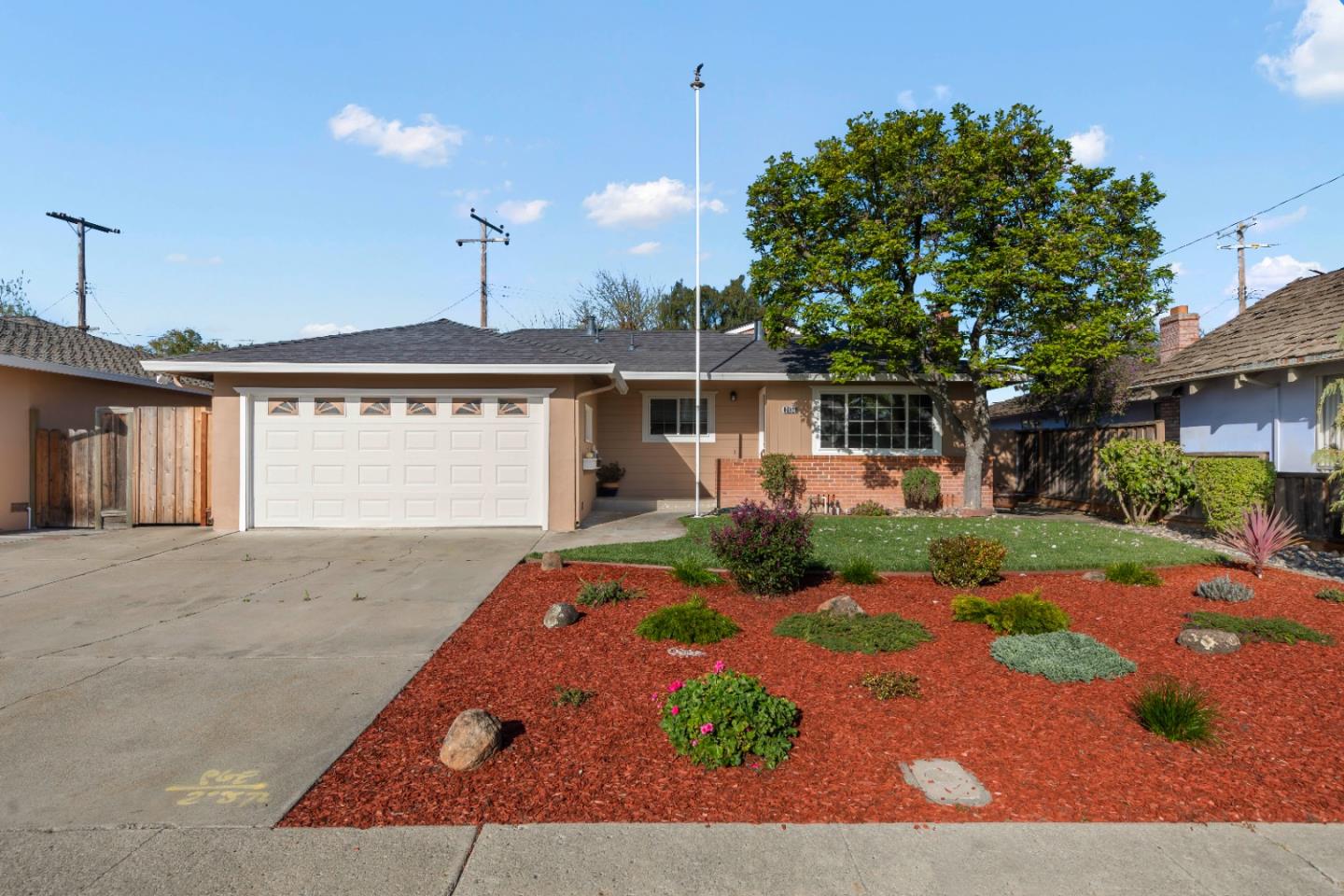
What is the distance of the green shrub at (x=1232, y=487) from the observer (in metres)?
10.2

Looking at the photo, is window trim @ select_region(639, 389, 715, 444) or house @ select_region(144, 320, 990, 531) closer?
house @ select_region(144, 320, 990, 531)

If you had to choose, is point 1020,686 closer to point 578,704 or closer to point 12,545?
point 578,704

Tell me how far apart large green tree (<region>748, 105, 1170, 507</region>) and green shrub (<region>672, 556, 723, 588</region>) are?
7183 millimetres

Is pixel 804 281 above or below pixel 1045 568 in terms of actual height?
above

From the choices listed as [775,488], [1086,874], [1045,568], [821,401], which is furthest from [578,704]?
[821,401]

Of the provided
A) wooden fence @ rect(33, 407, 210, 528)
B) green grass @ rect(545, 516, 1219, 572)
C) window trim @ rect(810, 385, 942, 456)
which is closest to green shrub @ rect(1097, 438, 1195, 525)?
green grass @ rect(545, 516, 1219, 572)

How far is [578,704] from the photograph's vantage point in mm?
4453

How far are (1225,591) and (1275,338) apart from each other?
306 inches

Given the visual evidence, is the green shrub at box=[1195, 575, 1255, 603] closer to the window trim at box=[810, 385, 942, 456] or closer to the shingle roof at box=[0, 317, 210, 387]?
the window trim at box=[810, 385, 942, 456]

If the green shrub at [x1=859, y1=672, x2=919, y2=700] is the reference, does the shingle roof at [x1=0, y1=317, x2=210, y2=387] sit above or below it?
above

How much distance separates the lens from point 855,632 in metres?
5.75

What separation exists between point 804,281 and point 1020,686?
1039 centimetres

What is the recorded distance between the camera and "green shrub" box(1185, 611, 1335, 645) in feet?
18.5

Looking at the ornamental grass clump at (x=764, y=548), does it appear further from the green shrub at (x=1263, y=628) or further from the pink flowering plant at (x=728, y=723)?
the green shrub at (x=1263, y=628)
